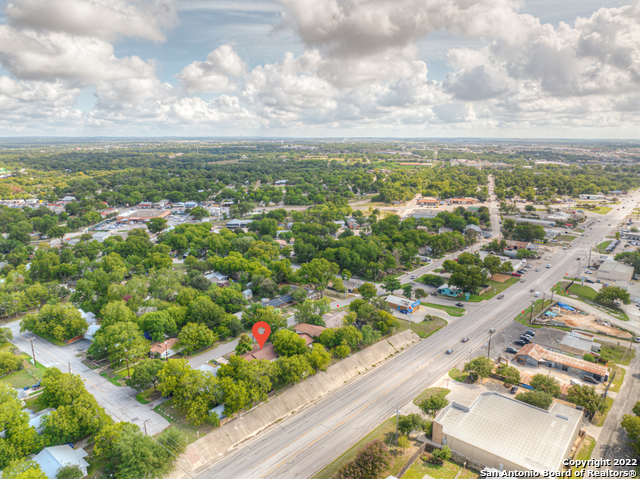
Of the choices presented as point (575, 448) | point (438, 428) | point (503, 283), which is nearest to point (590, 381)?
point (575, 448)

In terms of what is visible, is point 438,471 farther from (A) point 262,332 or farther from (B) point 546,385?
(A) point 262,332

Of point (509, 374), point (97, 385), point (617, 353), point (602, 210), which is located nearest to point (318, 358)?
point (509, 374)

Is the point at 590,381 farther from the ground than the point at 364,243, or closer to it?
closer to it

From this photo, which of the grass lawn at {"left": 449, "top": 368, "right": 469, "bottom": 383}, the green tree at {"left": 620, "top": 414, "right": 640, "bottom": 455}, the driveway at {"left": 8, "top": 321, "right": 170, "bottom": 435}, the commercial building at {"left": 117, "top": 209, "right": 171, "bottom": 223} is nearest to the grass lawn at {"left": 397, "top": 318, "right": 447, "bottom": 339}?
the grass lawn at {"left": 449, "top": 368, "right": 469, "bottom": 383}

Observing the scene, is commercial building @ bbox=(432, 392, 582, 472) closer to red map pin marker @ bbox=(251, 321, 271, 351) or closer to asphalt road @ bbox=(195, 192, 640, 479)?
asphalt road @ bbox=(195, 192, 640, 479)

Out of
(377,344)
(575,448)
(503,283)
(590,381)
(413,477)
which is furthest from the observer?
(503,283)

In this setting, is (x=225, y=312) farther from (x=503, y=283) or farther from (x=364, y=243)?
(x=503, y=283)
